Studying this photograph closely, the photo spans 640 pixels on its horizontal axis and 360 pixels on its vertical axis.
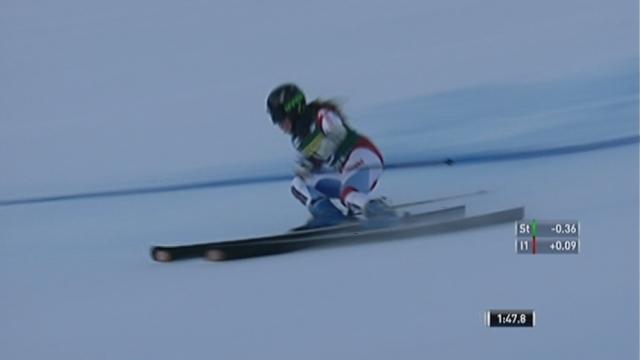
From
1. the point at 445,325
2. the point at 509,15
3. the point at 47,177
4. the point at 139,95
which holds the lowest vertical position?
the point at 445,325

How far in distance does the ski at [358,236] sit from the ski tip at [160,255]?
112 millimetres

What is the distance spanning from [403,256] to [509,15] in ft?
2.57

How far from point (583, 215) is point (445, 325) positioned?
53cm

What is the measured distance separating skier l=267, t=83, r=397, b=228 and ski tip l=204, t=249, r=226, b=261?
0.86 feet

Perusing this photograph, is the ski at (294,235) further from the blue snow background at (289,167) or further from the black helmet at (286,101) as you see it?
the black helmet at (286,101)

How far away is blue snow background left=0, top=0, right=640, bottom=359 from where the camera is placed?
12.4 feet

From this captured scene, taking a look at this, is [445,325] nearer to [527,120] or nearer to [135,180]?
[527,120]

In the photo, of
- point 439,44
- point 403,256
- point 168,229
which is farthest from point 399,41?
point 168,229

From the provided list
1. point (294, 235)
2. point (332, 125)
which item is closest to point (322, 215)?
point (294, 235)

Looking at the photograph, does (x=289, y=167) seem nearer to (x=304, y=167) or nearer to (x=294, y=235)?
(x=304, y=167)

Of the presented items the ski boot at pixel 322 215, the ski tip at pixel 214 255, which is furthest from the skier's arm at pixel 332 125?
the ski tip at pixel 214 255

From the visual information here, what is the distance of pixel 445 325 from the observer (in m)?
3.80

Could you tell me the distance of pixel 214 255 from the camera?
3.79 m

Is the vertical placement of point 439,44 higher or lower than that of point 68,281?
higher
